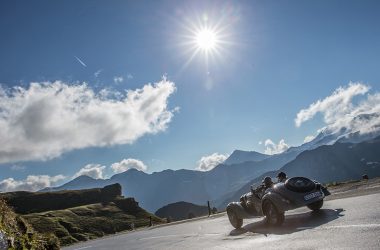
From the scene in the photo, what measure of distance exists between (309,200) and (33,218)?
135 m

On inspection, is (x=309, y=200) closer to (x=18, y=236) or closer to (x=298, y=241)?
(x=298, y=241)

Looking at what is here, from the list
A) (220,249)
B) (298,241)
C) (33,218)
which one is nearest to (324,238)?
(298,241)

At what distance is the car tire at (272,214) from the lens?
12.1 meters

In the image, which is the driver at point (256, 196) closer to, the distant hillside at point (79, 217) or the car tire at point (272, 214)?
Answer: the car tire at point (272, 214)

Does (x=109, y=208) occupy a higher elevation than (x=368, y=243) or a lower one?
higher

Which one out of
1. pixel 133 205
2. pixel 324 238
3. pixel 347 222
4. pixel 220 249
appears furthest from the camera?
pixel 133 205

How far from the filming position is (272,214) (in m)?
12.4

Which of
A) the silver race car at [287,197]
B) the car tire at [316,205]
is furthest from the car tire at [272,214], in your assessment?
the car tire at [316,205]

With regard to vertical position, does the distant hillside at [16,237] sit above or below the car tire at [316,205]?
above

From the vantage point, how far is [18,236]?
12.1 metres

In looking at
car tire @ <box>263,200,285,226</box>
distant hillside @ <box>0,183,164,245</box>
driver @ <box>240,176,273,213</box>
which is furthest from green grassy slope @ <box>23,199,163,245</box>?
car tire @ <box>263,200,285,226</box>

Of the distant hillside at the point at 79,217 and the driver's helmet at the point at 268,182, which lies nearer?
the driver's helmet at the point at 268,182

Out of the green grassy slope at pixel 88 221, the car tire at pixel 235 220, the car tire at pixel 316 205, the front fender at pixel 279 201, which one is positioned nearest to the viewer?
the front fender at pixel 279 201

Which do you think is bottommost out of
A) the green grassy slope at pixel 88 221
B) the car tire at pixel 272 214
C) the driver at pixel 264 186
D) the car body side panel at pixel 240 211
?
the car tire at pixel 272 214
